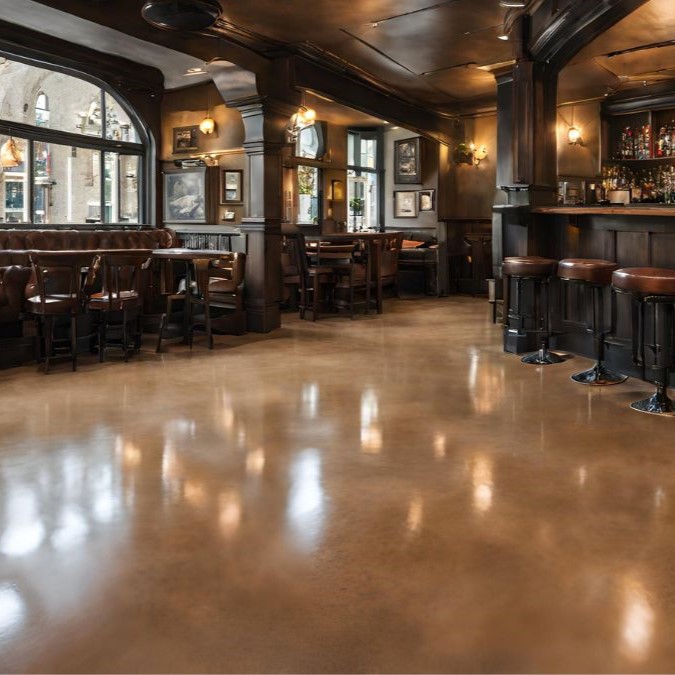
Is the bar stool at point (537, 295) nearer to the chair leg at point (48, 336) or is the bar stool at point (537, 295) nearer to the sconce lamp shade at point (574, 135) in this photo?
the chair leg at point (48, 336)

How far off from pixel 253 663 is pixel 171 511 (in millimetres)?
1153

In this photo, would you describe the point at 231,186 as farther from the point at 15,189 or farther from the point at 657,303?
the point at 657,303

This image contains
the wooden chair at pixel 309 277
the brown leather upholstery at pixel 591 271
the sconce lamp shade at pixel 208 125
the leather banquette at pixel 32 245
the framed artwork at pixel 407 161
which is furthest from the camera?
the framed artwork at pixel 407 161

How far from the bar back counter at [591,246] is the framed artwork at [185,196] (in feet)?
17.0

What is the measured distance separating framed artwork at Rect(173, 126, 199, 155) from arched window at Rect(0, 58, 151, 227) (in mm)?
435

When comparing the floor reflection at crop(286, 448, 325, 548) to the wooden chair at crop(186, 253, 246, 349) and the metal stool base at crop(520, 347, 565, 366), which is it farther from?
the wooden chair at crop(186, 253, 246, 349)

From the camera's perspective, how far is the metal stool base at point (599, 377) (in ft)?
17.2

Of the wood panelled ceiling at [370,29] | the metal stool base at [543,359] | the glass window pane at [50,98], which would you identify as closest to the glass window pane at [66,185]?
the glass window pane at [50,98]

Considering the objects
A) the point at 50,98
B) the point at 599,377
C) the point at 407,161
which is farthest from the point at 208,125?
the point at 599,377

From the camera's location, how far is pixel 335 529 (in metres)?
2.69

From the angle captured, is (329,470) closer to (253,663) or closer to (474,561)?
(474,561)

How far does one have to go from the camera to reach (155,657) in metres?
1.84

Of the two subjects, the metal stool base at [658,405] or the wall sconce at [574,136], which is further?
the wall sconce at [574,136]

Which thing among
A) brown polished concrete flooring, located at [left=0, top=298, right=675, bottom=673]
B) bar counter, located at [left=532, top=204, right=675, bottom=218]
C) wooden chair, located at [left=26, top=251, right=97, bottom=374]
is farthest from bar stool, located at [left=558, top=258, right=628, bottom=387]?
wooden chair, located at [left=26, top=251, right=97, bottom=374]
